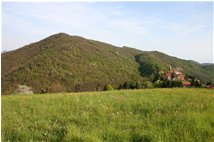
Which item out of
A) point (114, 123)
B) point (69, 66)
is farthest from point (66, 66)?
point (114, 123)

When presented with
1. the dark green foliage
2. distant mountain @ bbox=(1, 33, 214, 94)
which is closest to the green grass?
the dark green foliage

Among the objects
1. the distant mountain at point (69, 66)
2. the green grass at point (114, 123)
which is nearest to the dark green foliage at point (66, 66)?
the distant mountain at point (69, 66)

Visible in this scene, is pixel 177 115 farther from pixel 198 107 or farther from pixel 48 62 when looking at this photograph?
pixel 48 62

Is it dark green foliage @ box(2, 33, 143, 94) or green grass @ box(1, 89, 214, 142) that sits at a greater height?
dark green foliage @ box(2, 33, 143, 94)

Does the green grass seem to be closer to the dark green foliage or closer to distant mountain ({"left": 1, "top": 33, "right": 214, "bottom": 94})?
the dark green foliage

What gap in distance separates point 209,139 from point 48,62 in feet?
258

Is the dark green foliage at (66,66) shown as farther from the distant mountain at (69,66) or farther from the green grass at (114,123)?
the green grass at (114,123)

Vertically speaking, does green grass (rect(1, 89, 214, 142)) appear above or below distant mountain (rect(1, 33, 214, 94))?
below

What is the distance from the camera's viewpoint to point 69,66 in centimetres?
8400

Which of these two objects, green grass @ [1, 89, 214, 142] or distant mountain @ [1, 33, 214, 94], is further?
distant mountain @ [1, 33, 214, 94]

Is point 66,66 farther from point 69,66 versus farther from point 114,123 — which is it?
point 114,123

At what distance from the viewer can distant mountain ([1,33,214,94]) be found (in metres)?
70.9

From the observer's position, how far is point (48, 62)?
Result: 271ft

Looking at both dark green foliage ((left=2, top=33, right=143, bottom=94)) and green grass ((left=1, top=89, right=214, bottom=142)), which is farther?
dark green foliage ((left=2, top=33, right=143, bottom=94))
